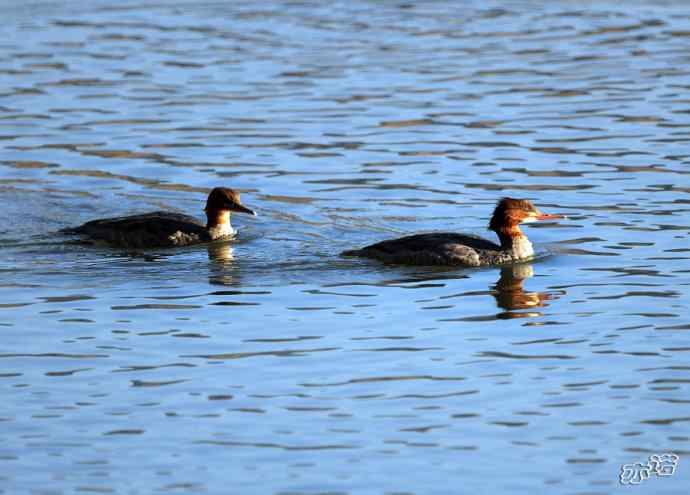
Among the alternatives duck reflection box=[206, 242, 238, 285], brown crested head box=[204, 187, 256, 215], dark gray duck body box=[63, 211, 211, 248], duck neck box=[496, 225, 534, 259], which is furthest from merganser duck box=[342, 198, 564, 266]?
dark gray duck body box=[63, 211, 211, 248]

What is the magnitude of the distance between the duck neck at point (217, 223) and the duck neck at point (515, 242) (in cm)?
336

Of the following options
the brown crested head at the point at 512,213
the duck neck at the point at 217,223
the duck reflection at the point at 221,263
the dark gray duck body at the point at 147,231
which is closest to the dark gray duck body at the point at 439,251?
the brown crested head at the point at 512,213

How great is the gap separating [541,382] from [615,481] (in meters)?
1.93

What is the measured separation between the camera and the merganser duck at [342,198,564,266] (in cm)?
1491

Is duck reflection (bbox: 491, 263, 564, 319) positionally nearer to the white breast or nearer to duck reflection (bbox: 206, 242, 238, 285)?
the white breast

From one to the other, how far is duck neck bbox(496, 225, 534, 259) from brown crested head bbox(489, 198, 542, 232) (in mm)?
47

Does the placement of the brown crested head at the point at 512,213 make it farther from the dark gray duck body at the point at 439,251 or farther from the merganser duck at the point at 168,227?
the merganser duck at the point at 168,227

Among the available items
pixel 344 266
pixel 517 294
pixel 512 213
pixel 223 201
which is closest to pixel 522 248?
pixel 512 213

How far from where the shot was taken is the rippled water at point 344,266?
9.60 m

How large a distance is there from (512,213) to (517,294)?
75.8 inches

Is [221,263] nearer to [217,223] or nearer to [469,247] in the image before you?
[217,223]

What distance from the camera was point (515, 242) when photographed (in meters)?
15.4

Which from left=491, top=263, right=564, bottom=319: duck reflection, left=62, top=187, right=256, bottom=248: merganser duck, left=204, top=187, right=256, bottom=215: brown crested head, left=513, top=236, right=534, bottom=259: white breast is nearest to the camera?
left=491, top=263, right=564, bottom=319: duck reflection

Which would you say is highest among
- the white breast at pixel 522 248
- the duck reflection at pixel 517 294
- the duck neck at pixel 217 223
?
the duck neck at pixel 217 223
